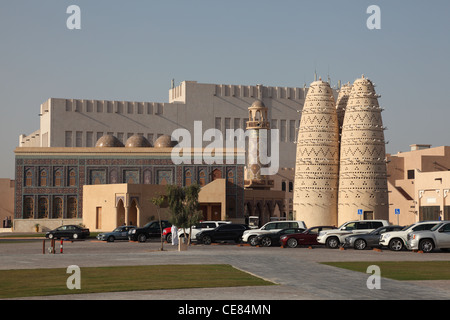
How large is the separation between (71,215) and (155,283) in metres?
63.4

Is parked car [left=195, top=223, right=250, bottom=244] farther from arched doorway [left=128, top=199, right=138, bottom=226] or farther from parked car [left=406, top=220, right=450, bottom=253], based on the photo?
arched doorway [left=128, top=199, right=138, bottom=226]

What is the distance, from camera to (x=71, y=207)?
81.4 metres

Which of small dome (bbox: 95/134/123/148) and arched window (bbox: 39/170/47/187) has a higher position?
small dome (bbox: 95/134/123/148)

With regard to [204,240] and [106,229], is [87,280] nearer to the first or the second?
[204,240]

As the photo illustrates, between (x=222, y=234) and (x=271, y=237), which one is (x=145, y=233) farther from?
(x=271, y=237)

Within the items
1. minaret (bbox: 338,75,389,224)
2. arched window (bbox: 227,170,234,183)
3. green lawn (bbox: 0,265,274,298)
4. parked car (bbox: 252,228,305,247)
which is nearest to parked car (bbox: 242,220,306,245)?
parked car (bbox: 252,228,305,247)

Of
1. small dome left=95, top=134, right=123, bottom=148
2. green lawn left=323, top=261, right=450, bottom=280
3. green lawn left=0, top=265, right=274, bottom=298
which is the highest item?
small dome left=95, top=134, right=123, bottom=148

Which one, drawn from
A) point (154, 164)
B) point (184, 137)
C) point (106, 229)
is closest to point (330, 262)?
point (106, 229)

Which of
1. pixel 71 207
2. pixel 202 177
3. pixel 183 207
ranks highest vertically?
pixel 202 177

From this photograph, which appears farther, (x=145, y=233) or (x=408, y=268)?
(x=145, y=233)

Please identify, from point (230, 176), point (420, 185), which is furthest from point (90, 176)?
point (420, 185)

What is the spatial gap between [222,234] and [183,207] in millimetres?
5906

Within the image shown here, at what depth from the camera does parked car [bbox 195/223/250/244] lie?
155 feet

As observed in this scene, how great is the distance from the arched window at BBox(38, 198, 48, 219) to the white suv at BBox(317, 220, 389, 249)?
45.8 metres
